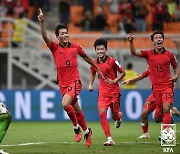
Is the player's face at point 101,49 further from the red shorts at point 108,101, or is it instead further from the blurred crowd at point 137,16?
the blurred crowd at point 137,16

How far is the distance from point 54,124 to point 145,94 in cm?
356

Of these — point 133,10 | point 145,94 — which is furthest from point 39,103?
point 133,10

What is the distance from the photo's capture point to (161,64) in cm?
1692

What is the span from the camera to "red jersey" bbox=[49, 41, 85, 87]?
1616cm

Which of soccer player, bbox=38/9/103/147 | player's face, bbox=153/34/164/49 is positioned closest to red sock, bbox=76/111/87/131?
soccer player, bbox=38/9/103/147

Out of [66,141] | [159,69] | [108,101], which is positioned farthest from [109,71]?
[66,141]

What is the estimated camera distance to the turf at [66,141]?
1505cm

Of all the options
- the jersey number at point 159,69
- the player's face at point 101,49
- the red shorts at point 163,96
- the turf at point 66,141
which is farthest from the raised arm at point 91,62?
the turf at point 66,141

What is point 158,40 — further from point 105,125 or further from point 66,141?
point 66,141

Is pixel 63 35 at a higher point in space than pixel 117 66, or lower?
higher

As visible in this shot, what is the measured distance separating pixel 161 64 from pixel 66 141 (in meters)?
2.91

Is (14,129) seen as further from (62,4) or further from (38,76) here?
(62,4)

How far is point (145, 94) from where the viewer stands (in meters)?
27.3

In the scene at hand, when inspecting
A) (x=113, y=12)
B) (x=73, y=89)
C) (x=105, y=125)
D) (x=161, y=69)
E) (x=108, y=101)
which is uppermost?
(x=113, y=12)
